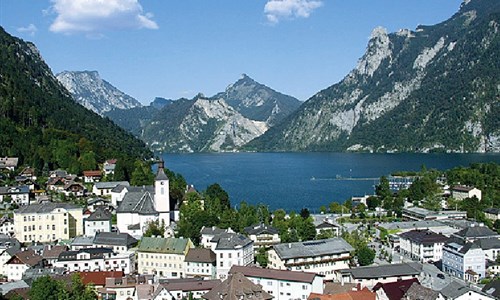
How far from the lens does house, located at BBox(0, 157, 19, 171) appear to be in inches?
2466

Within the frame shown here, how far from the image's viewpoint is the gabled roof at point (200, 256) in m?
38.0

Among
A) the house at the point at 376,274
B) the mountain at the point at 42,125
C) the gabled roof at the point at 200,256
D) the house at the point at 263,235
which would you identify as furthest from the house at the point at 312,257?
the mountain at the point at 42,125

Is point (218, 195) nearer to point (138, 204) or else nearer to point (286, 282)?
point (138, 204)

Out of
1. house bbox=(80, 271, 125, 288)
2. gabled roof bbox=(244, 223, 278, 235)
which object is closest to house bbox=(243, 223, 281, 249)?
gabled roof bbox=(244, 223, 278, 235)

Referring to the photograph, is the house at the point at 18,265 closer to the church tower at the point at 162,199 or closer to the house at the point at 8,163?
the church tower at the point at 162,199

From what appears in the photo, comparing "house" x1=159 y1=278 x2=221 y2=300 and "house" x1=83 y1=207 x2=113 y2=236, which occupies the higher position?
"house" x1=83 y1=207 x2=113 y2=236

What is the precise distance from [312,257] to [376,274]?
15.5 feet

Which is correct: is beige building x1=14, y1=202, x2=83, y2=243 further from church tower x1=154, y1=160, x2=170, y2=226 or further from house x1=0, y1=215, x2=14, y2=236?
church tower x1=154, y1=160, x2=170, y2=226

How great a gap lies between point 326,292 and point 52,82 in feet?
315

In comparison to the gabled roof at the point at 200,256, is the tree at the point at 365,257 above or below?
below

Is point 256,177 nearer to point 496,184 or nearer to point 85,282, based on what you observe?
point 496,184

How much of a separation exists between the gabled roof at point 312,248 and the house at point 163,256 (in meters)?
6.55

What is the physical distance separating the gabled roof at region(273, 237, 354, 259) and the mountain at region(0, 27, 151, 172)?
34.2 metres

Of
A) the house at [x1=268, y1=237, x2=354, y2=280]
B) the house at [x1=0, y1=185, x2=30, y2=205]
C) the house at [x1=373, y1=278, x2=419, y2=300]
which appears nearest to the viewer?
the house at [x1=373, y1=278, x2=419, y2=300]
